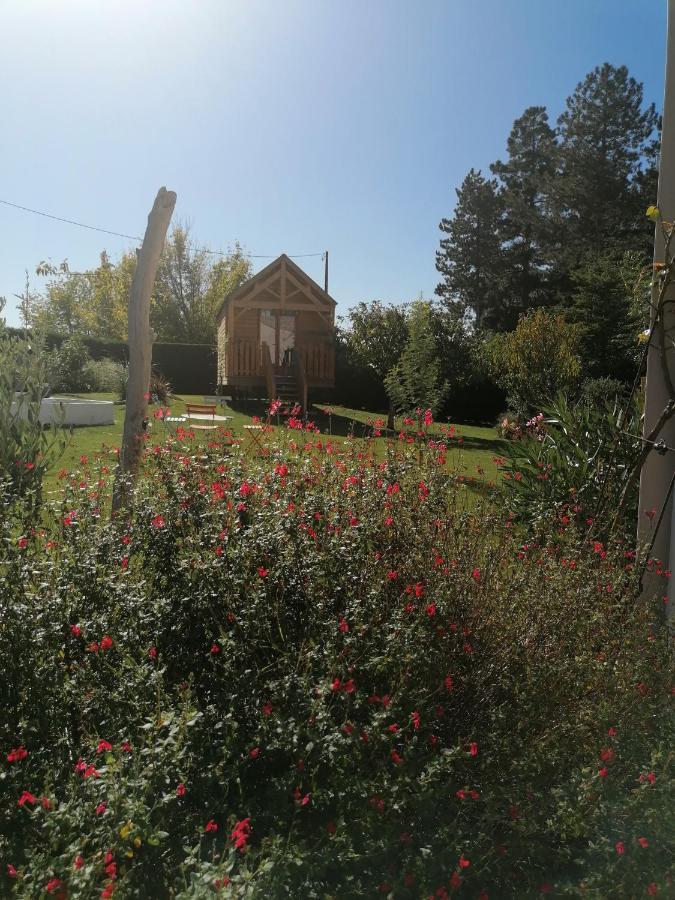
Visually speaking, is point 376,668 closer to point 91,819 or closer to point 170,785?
point 170,785

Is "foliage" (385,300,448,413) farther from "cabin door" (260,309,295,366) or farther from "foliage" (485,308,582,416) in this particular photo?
"cabin door" (260,309,295,366)

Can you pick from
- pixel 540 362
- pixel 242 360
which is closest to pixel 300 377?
pixel 242 360

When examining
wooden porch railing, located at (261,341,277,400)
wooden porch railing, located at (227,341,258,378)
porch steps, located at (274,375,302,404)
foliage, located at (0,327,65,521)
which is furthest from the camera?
wooden porch railing, located at (227,341,258,378)

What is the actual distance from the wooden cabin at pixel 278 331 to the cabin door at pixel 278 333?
0.08m

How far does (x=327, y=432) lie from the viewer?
15414 mm

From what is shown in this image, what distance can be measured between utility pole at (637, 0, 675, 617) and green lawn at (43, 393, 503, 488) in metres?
1.51

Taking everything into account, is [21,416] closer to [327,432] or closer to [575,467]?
[575,467]

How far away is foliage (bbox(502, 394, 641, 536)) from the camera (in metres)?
4.87

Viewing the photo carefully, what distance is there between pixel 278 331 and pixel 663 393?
17847 millimetres

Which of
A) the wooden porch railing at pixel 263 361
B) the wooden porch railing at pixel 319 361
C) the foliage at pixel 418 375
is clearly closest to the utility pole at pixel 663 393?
the foliage at pixel 418 375

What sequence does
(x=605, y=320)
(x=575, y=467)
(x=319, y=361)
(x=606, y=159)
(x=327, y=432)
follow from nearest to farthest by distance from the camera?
(x=575, y=467)
(x=327, y=432)
(x=319, y=361)
(x=605, y=320)
(x=606, y=159)

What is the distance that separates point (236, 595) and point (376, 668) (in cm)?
61

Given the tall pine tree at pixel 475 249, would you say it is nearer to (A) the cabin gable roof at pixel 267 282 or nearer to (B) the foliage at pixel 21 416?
(A) the cabin gable roof at pixel 267 282

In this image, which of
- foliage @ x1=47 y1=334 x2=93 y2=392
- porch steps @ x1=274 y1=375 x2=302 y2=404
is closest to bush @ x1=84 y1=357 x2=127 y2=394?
foliage @ x1=47 y1=334 x2=93 y2=392
